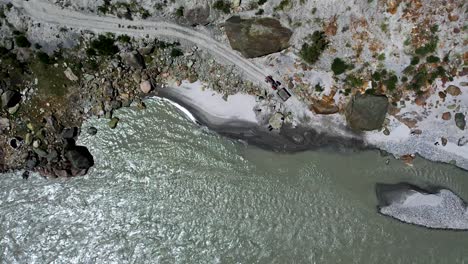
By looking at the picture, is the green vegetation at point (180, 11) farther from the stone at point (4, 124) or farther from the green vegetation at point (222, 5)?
the stone at point (4, 124)

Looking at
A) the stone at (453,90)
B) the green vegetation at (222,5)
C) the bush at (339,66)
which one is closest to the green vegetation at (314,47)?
the bush at (339,66)

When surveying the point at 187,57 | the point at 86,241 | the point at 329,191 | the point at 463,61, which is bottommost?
the point at 86,241

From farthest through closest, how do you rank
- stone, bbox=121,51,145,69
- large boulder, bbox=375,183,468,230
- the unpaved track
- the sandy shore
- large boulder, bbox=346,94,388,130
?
1. the sandy shore
2. large boulder, bbox=375,183,468,230
3. stone, bbox=121,51,145,69
4. large boulder, bbox=346,94,388,130
5. the unpaved track

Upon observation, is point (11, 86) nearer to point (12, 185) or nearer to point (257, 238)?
point (12, 185)

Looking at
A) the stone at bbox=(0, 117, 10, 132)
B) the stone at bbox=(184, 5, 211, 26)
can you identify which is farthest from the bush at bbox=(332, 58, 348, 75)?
the stone at bbox=(0, 117, 10, 132)

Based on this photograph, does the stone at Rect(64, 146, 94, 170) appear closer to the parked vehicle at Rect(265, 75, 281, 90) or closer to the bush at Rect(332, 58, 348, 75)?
the parked vehicle at Rect(265, 75, 281, 90)

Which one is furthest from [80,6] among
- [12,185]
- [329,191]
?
[329,191]

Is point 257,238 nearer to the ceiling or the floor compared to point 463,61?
nearer to the floor

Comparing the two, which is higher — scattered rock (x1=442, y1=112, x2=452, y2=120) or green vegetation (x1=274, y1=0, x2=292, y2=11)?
green vegetation (x1=274, y1=0, x2=292, y2=11)
